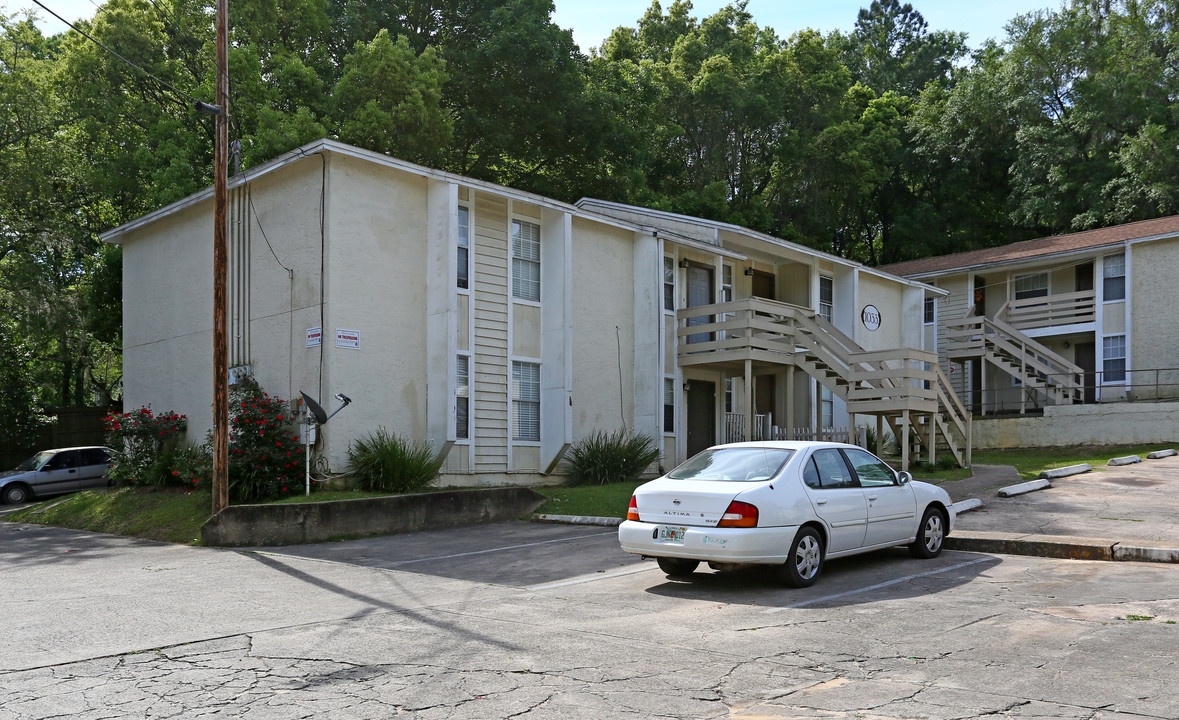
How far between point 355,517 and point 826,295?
59.1 ft

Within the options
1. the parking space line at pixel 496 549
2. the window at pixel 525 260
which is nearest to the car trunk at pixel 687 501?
the parking space line at pixel 496 549

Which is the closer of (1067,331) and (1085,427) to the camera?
(1085,427)

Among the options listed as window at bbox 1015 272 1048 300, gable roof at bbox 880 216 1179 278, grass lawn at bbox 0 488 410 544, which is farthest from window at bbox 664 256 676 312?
window at bbox 1015 272 1048 300

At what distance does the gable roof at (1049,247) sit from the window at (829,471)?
24.7 metres

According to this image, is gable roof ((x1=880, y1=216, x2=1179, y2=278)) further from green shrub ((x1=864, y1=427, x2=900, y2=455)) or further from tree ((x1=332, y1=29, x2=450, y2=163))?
tree ((x1=332, y1=29, x2=450, y2=163))

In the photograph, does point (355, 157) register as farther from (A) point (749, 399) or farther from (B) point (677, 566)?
(A) point (749, 399)

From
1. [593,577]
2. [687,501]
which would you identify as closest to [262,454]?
[593,577]

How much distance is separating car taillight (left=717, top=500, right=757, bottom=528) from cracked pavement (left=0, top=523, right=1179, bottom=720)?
2.35 feet

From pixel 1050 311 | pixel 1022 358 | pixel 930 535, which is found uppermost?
pixel 1050 311

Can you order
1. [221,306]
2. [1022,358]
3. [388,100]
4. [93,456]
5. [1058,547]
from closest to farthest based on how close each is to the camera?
[1058,547] → [221,306] → [93,456] → [388,100] → [1022,358]

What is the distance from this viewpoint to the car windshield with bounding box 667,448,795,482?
976 cm

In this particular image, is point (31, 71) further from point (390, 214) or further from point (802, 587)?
point (802, 587)

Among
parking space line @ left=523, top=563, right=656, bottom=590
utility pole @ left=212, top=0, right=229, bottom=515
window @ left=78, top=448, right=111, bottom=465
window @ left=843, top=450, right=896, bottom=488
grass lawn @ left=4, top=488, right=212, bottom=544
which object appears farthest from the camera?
window @ left=78, top=448, right=111, bottom=465

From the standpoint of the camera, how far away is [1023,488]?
1725cm
